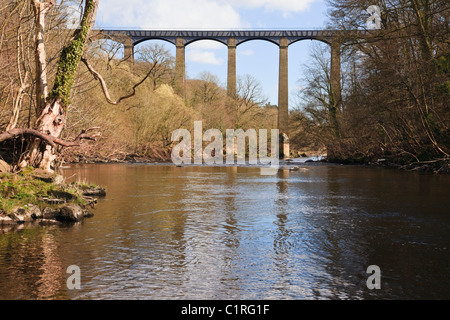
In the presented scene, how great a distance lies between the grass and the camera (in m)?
10.4

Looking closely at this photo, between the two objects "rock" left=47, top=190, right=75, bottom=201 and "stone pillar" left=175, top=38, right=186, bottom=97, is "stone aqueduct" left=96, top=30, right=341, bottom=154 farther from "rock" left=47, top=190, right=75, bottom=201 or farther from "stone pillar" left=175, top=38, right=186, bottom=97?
"rock" left=47, top=190, right=75, bottom=201

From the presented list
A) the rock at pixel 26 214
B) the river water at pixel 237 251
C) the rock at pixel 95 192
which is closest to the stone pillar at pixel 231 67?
the rock at pixel 95 192

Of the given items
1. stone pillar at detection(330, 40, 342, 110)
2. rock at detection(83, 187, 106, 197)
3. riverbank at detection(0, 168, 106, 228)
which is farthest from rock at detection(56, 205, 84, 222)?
stone pillar at detection(330, 40, 342, 110)

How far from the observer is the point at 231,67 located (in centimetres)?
6238

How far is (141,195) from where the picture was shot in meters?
14.9

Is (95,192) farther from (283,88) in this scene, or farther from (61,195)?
(283,88)

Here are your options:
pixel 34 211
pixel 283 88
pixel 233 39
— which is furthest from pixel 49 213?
pixel 233 39

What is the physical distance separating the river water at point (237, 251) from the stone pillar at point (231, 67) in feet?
159

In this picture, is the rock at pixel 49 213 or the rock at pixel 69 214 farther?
the rock at pixel 49 213

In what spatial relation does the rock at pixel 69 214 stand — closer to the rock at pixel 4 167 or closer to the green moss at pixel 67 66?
the rock at pixel 4 167

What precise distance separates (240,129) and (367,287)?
1968 inches

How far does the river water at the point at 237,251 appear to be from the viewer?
574 centimetres

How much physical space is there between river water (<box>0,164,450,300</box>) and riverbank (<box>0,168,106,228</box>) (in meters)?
0.51
